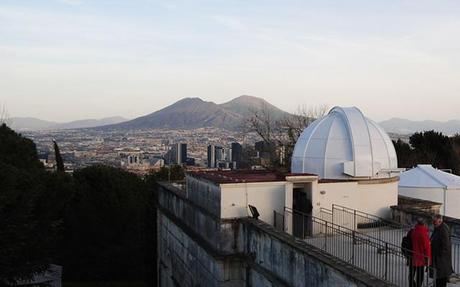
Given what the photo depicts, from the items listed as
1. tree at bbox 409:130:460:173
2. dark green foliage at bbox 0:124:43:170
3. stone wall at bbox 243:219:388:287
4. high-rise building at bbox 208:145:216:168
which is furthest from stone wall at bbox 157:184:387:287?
high-rise building at bbox 208:145:216:168

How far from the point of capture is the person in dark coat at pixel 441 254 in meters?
9.87

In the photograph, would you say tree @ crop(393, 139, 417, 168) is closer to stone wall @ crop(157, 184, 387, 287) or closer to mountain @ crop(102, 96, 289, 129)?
stone wall @ crop(157, 184, 387, 287)

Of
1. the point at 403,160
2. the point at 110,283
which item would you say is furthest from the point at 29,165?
the point at 403,160

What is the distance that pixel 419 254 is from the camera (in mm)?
9633

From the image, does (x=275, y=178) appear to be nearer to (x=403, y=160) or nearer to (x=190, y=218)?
(x=190, y=218)

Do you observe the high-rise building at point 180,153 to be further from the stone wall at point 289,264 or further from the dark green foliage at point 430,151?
the stone wall at point 289,264

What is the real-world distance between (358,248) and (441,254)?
3.45 meters

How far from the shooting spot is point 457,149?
53750 mm

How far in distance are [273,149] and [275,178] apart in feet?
105

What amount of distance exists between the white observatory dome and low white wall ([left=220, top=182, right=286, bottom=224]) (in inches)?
154

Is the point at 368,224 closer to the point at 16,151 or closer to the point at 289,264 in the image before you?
the point at 289,264

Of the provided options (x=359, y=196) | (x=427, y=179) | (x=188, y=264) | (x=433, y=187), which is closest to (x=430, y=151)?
(x=427, y=179)

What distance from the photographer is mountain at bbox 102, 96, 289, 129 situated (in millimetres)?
133075

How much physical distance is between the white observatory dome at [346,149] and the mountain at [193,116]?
338 ft
